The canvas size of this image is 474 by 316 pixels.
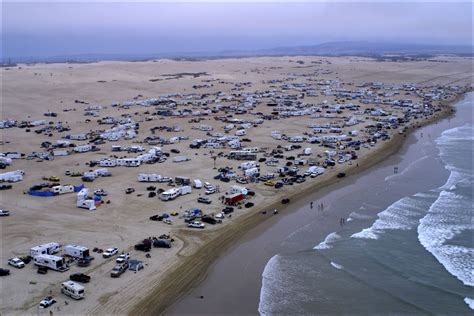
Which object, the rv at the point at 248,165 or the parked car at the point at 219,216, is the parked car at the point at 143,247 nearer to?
the parked car at the point at 219,216

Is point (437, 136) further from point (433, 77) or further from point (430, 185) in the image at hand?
point (433, 77)

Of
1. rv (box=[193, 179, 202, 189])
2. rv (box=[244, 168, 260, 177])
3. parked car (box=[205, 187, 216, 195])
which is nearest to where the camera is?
parked car (box=[205, 187, 216, 195])

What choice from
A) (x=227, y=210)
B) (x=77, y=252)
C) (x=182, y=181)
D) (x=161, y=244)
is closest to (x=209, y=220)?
(x=227, y=210)

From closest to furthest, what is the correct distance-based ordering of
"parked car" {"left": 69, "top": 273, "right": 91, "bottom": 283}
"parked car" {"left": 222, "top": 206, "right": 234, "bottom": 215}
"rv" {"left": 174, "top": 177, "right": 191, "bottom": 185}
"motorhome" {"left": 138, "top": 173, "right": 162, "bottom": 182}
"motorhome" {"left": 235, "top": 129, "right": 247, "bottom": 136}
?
"parked car" {"left": 69, "top": 273, "right": 91, "bottom": 283} < "parked car" {"left": 222, "top": 206, "right": 234, "bottom": 215} < "rv" {"left": 174, "top": 177, "right": 191, "bottom": 185} < "motorhome" {"left": 138, "top": 173, "right": 162, "bottom": 182} < "motorhome" {"left": 235, "top": 129, "right": 247, "bottom": 136}

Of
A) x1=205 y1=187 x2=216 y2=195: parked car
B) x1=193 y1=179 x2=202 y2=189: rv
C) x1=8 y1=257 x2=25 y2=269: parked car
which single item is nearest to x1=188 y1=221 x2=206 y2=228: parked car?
x1=205 y1=187 x2=216 y2=195: parked car

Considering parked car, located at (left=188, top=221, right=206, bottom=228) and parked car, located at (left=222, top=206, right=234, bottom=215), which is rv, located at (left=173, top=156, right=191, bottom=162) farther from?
parked car, located at (left=188, top=221, right=206, bottom=228)

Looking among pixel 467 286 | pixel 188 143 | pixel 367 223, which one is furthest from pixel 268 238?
pixel 188 143

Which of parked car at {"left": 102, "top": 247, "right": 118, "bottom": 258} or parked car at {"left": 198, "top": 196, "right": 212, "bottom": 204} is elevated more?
parked car at {"left": 198, "top": 196, "right": 212, "bottom": 204}
